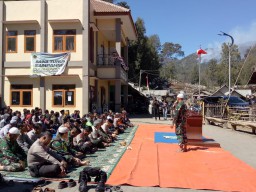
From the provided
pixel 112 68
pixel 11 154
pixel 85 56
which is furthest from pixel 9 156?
pixel 112 68

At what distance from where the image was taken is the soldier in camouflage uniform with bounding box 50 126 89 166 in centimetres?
827

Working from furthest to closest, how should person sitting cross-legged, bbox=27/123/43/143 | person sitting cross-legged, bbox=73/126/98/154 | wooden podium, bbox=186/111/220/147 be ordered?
1. wooden podium, bbox=186/111/220/147
2. person sitting cross-legged, bbox=73/126/98/154
3. person sitting cross-legged, bbox=27/123/43/143

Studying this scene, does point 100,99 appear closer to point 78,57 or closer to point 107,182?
point 78,57

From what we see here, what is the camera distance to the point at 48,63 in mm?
21766

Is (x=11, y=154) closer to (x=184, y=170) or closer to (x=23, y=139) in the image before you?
(x=23, y=139)

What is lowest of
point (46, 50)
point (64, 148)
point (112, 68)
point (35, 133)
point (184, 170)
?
point (184, 170)

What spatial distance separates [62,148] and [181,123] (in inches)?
162

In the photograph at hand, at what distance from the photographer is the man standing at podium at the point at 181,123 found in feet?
35.6

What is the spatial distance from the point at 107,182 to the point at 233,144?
7713mm

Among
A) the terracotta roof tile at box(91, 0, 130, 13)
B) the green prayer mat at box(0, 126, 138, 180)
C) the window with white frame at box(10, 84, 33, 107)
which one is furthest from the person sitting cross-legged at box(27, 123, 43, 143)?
the terracotta roof tile at box(91, 0, 130, 13)

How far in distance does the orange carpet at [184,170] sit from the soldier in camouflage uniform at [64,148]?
3.41 ft

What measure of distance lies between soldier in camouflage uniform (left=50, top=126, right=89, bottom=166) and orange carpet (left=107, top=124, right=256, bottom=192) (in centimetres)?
104

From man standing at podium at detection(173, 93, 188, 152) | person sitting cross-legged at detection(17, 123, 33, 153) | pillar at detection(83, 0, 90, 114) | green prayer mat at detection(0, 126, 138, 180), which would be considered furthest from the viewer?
pillar at detection(83, 0, 90, 114)

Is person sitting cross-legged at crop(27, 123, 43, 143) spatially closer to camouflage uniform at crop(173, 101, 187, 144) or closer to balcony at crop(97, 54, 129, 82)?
camouflage uniform at crop(173, 101, 187, 144)
